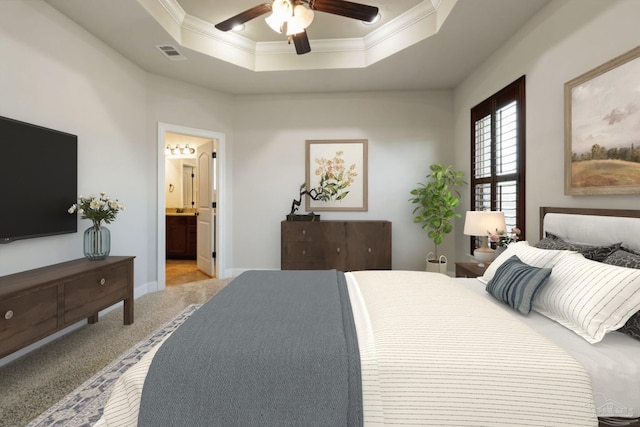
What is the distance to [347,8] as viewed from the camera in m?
2.19

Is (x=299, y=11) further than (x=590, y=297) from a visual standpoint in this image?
Yes

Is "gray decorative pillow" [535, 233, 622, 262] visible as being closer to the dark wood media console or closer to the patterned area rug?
the patterned area rug

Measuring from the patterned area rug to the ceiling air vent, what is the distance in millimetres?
2964

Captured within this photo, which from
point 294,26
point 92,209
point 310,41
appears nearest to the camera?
point 294,26

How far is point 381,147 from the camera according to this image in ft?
14.6

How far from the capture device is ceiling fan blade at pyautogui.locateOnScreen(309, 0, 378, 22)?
2143 millimetres

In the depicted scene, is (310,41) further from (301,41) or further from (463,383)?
(463,383)

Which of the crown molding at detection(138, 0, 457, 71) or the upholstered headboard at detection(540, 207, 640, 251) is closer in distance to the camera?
the upholstered headboard at detection(540, 207, 640, 251)

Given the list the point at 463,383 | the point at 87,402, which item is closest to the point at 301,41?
the point at 463,383

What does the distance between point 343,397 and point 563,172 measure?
2.39m

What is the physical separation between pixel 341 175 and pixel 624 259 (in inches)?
130

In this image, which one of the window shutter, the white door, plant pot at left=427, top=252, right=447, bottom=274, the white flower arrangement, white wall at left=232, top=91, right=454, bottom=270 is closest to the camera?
the white flower arrangement

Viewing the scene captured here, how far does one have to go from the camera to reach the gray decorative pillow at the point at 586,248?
5.44 ft

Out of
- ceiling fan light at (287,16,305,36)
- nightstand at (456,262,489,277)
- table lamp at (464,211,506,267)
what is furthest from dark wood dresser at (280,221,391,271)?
ceiling fan light at (287,16,305,36)
